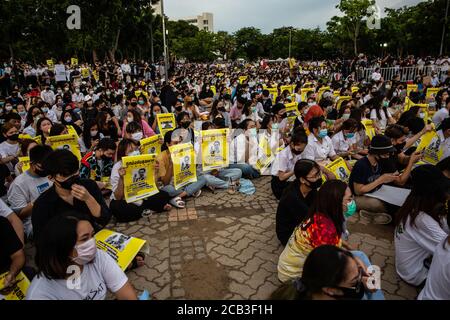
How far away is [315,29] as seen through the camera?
7188 cm

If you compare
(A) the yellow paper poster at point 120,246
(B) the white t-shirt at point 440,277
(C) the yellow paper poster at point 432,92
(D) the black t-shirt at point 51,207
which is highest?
(C) the yellow paper poster at point 432,92

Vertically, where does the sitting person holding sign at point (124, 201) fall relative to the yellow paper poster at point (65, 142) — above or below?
below

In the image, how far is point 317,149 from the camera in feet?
21.6

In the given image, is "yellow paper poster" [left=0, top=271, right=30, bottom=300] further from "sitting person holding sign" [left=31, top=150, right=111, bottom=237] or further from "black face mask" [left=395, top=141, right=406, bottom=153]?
"black face mask" [left=395, top=141, right=406, bottom=153]

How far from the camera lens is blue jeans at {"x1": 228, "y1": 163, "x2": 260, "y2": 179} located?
752 cm

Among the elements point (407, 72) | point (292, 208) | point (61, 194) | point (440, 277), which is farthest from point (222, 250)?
point (407, 72)

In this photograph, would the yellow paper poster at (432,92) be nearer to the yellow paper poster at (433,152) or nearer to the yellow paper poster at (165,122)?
the yellow paper poster at (433,152)

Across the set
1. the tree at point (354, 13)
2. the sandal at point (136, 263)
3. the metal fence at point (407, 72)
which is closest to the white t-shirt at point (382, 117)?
the sandal at point (136, 263)

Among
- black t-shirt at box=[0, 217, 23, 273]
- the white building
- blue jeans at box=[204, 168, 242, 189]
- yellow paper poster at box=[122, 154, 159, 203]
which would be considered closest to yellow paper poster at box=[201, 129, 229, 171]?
blue jeans at box=[204, 168, 242, 189]

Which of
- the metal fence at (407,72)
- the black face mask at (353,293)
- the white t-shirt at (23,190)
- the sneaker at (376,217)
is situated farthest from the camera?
the metal fence at (407,72)

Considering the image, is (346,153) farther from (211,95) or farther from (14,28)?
(14,28)

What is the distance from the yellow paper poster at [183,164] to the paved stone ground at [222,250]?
1.59 feet

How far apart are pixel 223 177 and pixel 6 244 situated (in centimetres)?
459

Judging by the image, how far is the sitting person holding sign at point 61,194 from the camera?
3.58m
